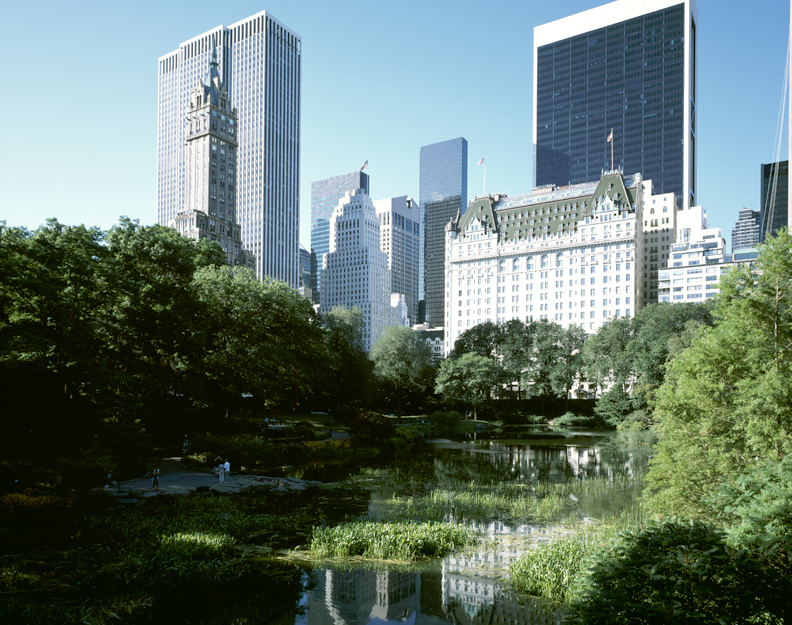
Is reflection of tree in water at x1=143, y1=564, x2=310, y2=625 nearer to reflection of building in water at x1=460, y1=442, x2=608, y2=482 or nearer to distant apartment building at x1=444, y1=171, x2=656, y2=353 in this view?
reflection of building in water at x1=460, y1=442, x2=608, y2=482

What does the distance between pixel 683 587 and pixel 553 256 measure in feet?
478

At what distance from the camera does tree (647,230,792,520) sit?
1895 centimetres

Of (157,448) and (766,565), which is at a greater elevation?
(766,565)

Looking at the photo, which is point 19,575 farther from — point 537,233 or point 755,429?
point 537,233

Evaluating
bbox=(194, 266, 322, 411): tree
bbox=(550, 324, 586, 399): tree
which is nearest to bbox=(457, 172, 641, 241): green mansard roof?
bbox=(550, 324, 586, 399): tree

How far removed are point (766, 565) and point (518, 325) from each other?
324 ft

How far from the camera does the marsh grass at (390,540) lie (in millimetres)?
20406

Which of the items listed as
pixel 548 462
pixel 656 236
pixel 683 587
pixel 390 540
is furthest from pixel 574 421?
pixel 656 236

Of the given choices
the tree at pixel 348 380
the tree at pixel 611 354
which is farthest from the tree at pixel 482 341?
the tree at pixel 348 380

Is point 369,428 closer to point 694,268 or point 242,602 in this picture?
point 242,602

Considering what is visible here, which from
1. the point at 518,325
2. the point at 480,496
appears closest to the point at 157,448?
the point at 480,496

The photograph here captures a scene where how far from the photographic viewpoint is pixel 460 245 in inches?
6476

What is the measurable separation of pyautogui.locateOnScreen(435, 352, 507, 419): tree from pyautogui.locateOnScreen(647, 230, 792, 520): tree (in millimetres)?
66280

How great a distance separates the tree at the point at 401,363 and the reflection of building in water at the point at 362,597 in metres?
71.0
